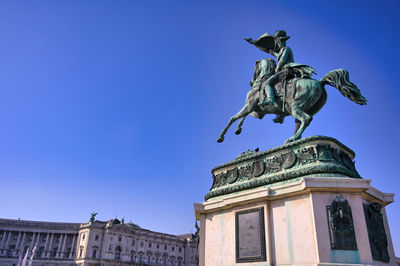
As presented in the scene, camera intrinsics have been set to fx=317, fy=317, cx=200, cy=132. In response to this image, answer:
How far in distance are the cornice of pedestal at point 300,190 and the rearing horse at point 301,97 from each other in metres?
1.82

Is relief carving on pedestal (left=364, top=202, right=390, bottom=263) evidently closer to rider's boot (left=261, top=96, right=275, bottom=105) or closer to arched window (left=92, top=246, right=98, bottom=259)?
rider's boot (left=261, top=96, right=275, bottom=105)

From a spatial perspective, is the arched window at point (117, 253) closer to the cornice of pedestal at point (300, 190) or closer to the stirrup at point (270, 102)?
the cornice of pedestal at point (300, 190)

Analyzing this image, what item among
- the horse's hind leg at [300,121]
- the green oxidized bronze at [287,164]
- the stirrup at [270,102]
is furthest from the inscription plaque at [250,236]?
the stirrup at [270,102]

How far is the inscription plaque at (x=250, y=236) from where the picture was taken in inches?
305

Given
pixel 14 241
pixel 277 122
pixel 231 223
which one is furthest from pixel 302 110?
pixel 14 241

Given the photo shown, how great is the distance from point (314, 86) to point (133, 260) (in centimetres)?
8709

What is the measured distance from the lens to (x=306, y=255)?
693 cm

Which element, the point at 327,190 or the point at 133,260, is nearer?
the point at 327,190

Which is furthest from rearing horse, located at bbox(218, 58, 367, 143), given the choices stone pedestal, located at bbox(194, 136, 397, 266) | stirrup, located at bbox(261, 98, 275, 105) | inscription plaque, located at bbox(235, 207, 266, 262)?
inscription plaque, located at bbox(235, 207, 266, 262)

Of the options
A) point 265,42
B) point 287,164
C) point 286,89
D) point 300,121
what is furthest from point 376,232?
point 265,42

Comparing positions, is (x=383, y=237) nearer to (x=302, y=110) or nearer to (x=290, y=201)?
(x=290, y=201)

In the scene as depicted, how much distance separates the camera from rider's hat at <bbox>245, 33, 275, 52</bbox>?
11.9 m

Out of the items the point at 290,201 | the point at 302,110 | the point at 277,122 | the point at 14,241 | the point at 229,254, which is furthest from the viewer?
the point at 14,241

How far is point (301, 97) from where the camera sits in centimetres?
941
